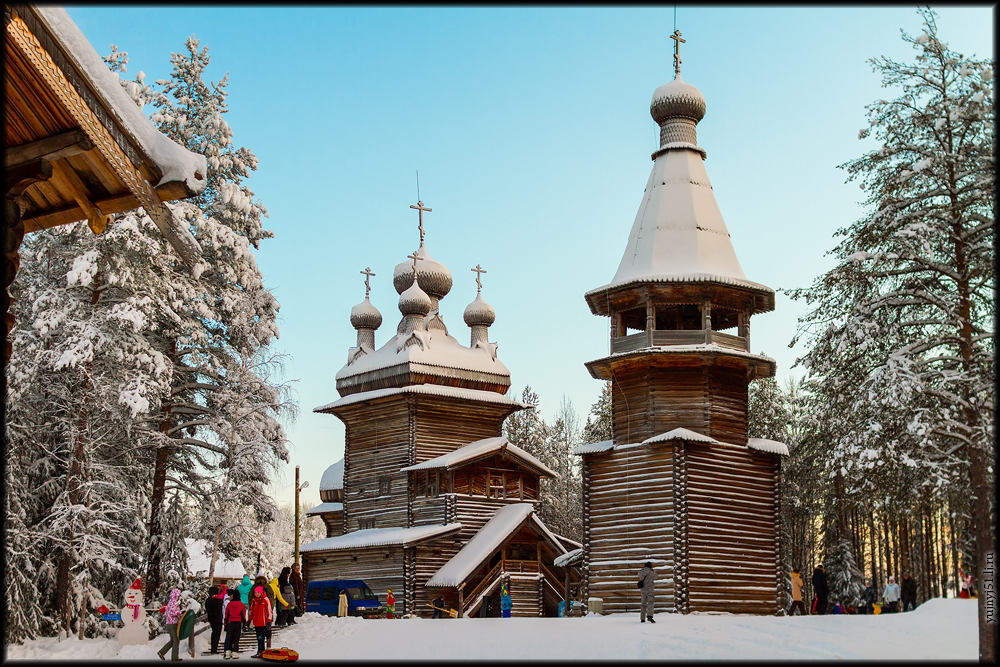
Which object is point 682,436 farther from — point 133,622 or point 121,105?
point 121,105

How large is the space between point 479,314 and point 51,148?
112 feet

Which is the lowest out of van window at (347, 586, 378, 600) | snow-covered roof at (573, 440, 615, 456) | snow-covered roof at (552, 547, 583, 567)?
van window at (347, 586, 378, 600)

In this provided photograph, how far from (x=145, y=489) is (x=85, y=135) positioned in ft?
61.3

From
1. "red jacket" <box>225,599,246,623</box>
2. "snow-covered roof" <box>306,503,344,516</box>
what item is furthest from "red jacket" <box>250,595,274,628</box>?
"snow-covered roof" <box>306,503,344,516</box>

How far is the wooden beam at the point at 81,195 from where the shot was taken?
40.3ft

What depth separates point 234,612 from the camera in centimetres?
1844

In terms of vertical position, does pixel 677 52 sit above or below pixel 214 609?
above

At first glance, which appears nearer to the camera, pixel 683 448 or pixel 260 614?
pixel 260 614

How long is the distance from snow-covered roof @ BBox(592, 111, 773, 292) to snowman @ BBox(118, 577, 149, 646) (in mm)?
15638

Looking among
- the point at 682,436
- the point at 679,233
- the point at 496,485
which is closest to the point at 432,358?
the point at 496,485

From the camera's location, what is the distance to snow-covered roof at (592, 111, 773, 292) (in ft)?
94.9

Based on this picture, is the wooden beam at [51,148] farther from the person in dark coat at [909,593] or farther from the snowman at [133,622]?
the person in dark coat at [909,593]

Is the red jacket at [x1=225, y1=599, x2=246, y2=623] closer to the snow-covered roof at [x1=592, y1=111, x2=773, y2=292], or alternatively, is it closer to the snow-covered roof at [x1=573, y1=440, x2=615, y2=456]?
the snow-covered roof at [x1=573, y1=440, x2=615, y2=456]

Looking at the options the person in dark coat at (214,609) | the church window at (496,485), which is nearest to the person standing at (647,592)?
the person in dark coat at (214,609)
